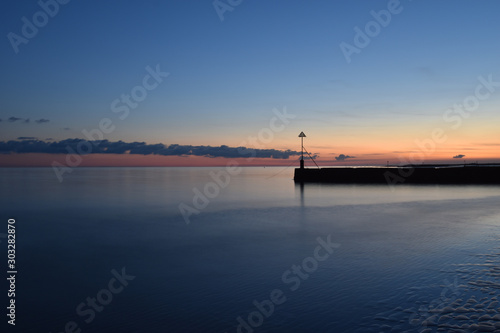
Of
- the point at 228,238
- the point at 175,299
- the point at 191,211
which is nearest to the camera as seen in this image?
the point at 175,299

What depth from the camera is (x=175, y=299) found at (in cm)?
773

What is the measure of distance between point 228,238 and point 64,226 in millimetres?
9952

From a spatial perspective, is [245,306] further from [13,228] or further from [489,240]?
[13,228]

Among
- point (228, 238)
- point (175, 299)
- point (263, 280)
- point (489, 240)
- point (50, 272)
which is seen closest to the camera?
point (175, 299)

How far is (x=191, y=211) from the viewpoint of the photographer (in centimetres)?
2611

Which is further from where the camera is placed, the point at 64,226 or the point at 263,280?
the point at 64,226

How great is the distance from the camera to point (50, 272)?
10.1 metres

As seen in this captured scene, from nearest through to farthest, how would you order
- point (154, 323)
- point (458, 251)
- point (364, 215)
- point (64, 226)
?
point (154, 323)
point (458, 251)
point (64, 226)
point (364, 215)

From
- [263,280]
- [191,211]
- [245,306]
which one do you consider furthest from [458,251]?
[191,211]

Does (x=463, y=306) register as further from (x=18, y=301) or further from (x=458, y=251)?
(x=18, y=301)

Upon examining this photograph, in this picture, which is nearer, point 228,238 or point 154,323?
point 154,323

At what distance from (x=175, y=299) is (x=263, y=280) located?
2431 mm

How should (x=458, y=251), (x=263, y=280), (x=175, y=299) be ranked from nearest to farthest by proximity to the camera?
(x=175, y=299)
(x=263, y=280)
(x=458, y=251)

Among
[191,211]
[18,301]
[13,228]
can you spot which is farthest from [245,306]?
[191,211]
